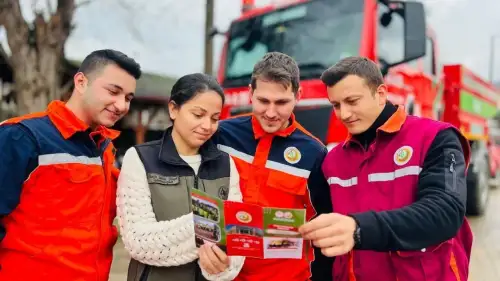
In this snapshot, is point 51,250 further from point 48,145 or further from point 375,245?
point 375,245

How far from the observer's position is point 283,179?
223 cm

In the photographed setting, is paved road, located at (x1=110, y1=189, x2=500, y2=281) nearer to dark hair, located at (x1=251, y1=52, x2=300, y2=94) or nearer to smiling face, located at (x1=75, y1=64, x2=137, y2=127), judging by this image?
smiling face, located at (x1=75, y1=64, x2=137, y2=127)

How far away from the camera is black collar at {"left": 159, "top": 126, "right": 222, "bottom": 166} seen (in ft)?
6.38

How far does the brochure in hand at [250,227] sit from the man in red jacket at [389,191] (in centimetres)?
6

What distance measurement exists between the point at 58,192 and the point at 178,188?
498 millimetres

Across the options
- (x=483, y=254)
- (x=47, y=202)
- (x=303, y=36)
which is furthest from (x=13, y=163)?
(x=483, y=254)

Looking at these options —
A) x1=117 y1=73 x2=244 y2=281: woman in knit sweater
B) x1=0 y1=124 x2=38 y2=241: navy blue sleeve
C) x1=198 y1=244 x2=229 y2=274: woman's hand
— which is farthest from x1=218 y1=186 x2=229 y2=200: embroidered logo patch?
x1=0 y1=124 x2=38 y2=241: navy blue sleeve

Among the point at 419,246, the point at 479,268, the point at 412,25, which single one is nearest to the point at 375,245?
the point at 419,246

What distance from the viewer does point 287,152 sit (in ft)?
7.52

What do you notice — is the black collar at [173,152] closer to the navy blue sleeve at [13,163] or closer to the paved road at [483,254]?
the navy blue sleeve at [13,163]

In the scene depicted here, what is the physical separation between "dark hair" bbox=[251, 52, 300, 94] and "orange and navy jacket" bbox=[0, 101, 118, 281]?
0.84 meters

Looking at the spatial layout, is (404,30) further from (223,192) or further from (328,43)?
(223,192)

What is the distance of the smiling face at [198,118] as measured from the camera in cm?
199

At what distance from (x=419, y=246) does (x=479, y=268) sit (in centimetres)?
431
